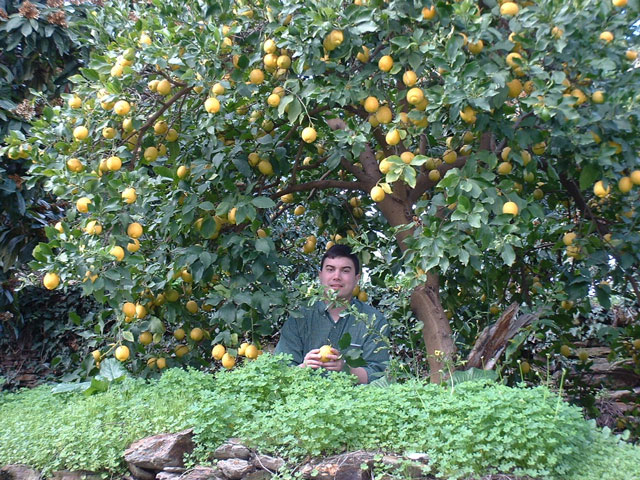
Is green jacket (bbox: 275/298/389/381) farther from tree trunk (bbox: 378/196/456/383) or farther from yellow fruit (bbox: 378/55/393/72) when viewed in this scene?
yellow fruit (bbox: 378/55/393/72)

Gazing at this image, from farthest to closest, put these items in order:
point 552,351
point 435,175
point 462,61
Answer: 1. point 552,351
2. point 435,175
3. point 462,61

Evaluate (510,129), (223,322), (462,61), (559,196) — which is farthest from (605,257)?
(223,322)

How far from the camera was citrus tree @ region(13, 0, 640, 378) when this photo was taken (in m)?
2.63

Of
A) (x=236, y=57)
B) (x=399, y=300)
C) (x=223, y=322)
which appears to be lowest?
(x=223, y=322)

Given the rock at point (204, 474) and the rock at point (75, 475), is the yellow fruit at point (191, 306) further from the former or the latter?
the rock at point (204, 474)

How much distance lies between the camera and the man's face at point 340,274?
11.9ft

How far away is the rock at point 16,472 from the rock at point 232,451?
2.87 feet

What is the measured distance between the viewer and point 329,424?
94.3 inches

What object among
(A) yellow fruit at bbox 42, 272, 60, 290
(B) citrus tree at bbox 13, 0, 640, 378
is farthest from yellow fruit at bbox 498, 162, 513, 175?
(A) yellow fruit at bbox 42, 272, 60, 290

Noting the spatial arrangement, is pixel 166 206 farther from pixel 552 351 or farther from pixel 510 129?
pixel 552 351

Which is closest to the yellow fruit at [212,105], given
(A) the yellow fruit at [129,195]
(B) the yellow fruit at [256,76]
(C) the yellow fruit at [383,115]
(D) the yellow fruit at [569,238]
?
(B) the yellow fruit at [256,76]

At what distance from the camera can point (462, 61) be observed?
2.57m

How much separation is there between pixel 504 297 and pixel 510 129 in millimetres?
1738

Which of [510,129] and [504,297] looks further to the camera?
[504,297]
